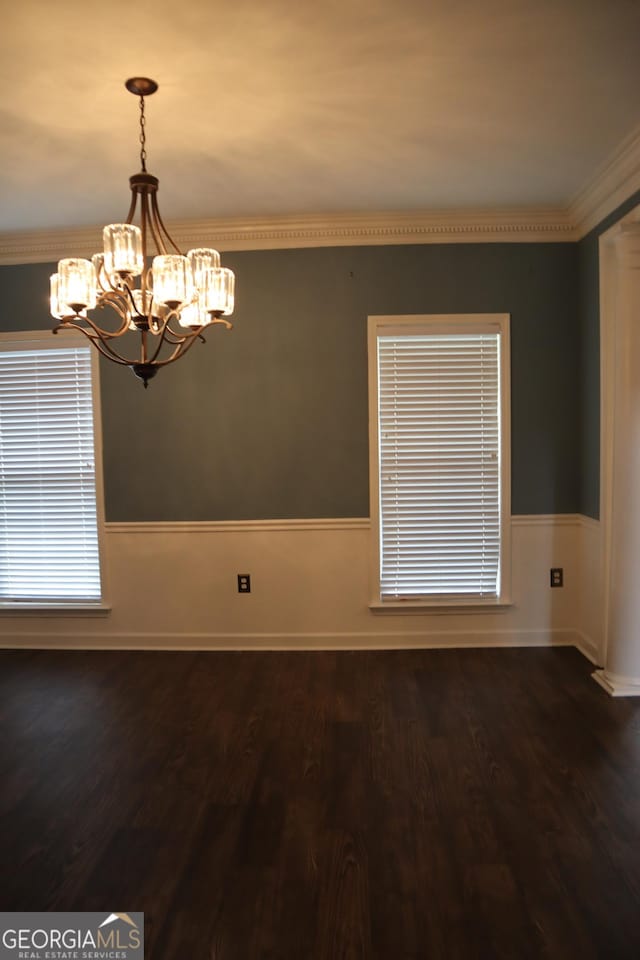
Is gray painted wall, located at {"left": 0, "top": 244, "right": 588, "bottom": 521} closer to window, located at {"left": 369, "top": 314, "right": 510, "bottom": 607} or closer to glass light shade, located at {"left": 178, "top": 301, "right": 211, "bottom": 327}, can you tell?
window, located at {"left": 369, "top": 314, "right": 510, "bottom": 607}

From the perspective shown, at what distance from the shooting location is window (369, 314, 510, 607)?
3883 mm

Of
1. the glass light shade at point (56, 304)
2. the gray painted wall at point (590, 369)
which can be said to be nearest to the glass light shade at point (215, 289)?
the glass light shade at point (56, 304)

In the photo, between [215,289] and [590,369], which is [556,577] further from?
[215,289]

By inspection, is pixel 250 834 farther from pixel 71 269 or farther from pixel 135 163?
pixel 135 163

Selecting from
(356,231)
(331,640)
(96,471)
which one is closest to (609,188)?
(356,231)

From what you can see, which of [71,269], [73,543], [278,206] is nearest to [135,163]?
[278,206]

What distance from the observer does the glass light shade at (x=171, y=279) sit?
2115 millimetres

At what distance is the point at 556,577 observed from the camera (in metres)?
3.96

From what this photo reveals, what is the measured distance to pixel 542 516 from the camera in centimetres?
394

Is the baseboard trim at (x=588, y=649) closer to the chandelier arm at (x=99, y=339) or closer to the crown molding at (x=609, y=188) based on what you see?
the crown molding at (x=609, y=188)

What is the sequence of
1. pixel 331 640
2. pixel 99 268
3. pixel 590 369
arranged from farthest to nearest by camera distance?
1. pixel 331 640
2. pixel 590 369
3. pixel 99 268

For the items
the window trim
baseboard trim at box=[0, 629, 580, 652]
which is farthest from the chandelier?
baseboard trim at box=[0, 629, 580, 652]

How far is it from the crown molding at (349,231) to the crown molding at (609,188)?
14 centimetres

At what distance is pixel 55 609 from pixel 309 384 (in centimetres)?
225
